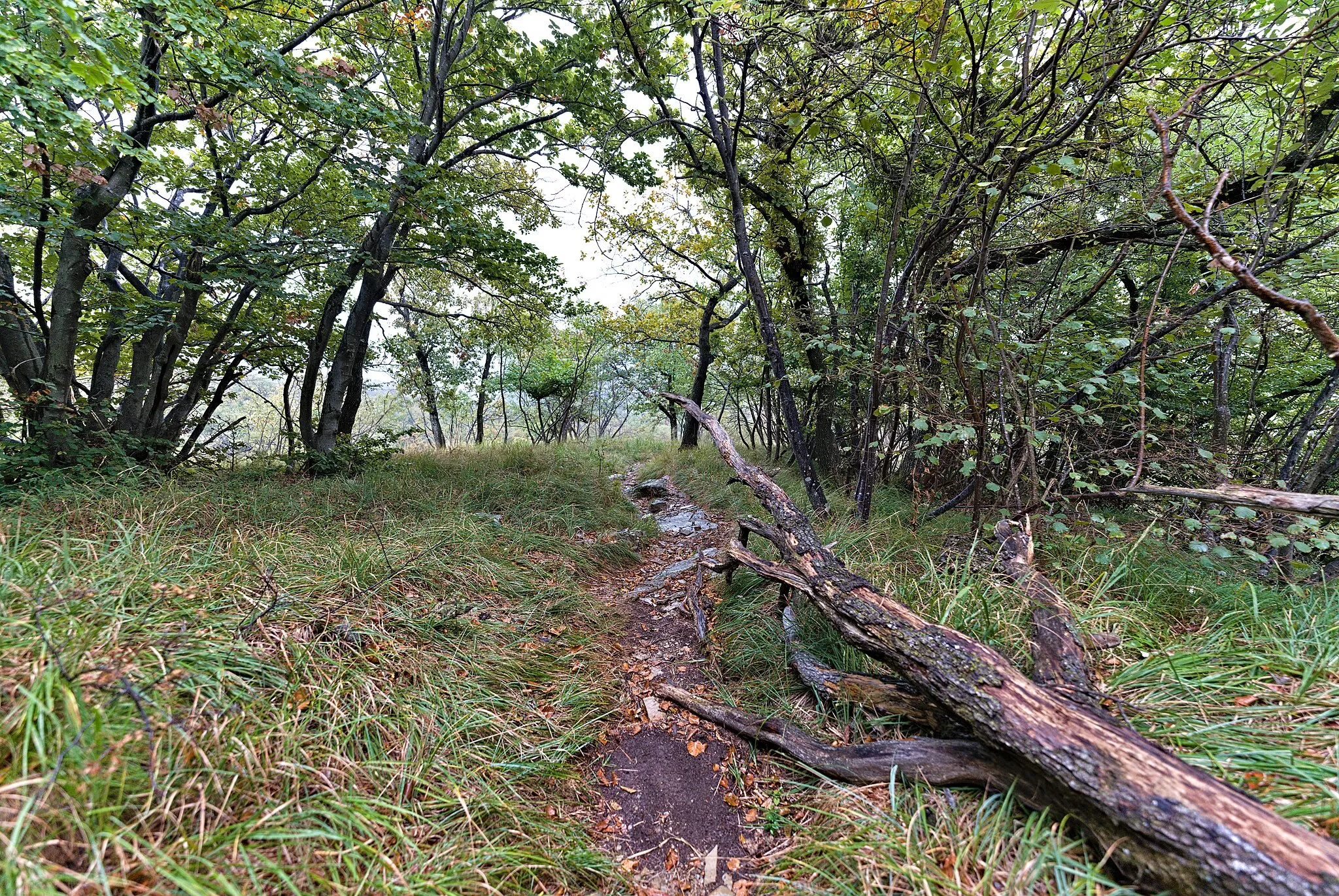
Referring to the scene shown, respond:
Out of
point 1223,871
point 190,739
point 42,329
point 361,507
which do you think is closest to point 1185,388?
point 1223,871

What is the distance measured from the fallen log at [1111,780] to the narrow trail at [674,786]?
960 mm

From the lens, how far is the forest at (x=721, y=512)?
1.48m

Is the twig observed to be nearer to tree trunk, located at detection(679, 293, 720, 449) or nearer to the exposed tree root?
the exposed tree root

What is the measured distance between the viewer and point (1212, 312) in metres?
2.99

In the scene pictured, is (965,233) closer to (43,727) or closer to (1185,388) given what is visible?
(1185,388)

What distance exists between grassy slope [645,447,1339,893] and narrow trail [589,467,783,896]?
190 millimetres

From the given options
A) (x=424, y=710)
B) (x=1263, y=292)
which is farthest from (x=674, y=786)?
(x=1263, y=292)

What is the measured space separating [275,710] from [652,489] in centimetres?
672

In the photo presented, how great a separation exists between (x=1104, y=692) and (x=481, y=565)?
3.79m

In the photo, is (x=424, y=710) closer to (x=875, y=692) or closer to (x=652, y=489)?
(x=875, y=692)

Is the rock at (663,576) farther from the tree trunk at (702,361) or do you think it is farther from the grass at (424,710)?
the tree trunk at (702,361)

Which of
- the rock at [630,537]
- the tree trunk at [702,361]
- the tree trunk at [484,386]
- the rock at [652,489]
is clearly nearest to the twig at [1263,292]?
the rock at [630,537]

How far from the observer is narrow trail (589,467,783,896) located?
1.85 metres

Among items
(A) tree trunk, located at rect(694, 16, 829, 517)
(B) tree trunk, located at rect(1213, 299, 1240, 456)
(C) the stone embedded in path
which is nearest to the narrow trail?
(A) tree trunk, located at rect(694, 16, 829, 517)
